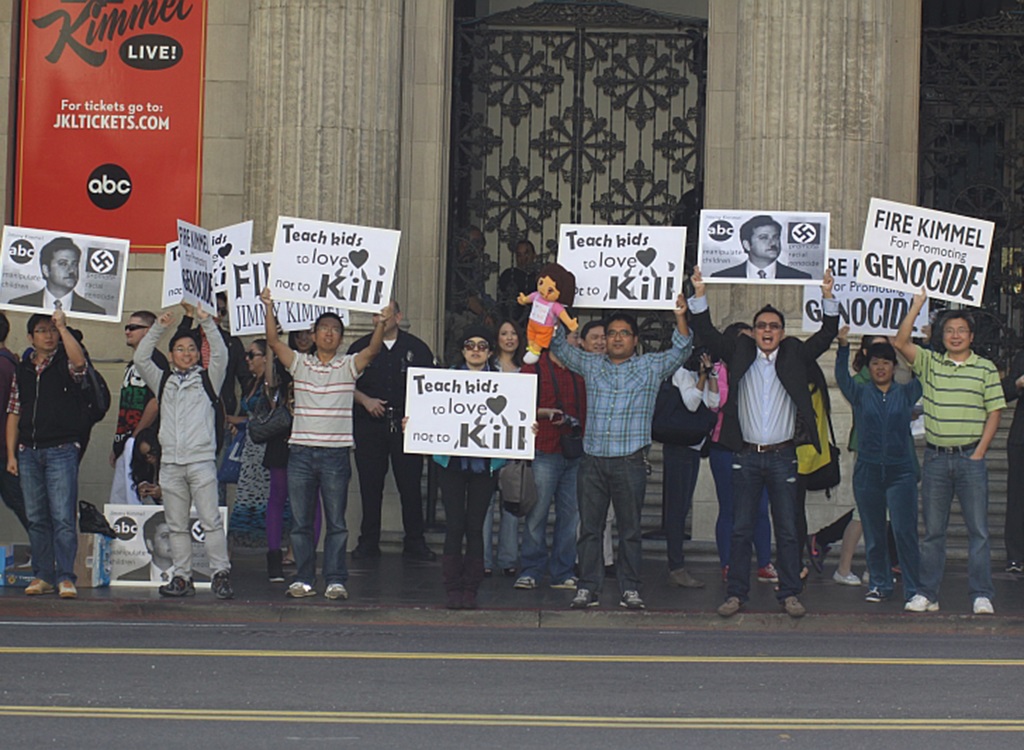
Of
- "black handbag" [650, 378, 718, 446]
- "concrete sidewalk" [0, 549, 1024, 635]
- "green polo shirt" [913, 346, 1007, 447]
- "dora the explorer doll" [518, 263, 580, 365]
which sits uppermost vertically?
"dora the explorer doll" [518, 263, 580, 365]

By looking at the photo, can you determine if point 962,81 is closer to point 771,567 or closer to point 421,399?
point 771,567

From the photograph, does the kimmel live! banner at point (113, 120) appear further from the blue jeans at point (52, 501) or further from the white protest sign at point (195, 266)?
the blue jeans at point (52, 501)

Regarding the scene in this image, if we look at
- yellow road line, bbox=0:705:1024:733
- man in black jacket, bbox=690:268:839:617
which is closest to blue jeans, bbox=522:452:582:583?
man in black jacket, bbox=690:268:839:617

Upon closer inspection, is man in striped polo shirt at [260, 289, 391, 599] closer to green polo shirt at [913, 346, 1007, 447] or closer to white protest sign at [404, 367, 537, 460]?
white protest sign at [404, 367, 537, 460]

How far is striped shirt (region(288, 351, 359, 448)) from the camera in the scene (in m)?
13.5

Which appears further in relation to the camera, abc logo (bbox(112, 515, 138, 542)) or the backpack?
abc logo (bbox(112, 515, 138, 542))

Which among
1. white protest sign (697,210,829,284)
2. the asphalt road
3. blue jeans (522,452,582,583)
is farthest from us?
blue jeans (522,452,582,583)

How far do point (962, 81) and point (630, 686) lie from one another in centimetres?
1119

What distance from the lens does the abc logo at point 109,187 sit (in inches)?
727

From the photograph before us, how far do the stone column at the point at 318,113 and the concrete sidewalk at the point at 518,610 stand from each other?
15.1 feet

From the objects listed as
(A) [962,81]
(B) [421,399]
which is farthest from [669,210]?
(B) [421,399]

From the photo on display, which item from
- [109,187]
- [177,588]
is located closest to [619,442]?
[177,588]

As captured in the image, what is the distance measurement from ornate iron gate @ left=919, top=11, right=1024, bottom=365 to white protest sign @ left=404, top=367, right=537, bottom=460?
7568 mm

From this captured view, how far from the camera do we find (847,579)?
49.0 ft
